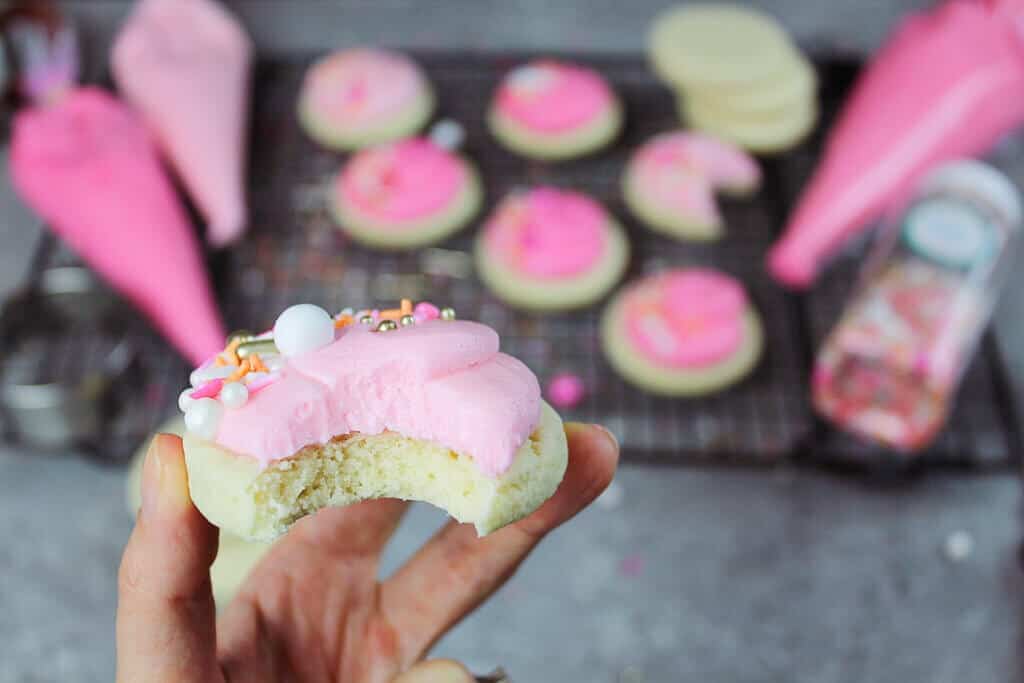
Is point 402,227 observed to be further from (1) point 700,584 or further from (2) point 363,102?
(1) point 700,584

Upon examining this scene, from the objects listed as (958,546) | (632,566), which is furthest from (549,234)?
(958,546)

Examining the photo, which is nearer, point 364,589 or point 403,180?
point 364,589

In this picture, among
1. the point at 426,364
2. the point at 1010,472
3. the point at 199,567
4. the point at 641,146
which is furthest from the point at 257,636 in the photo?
the point at 641,146

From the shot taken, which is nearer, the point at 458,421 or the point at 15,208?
the point at 458,421

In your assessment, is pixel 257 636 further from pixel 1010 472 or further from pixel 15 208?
pixel 15 208

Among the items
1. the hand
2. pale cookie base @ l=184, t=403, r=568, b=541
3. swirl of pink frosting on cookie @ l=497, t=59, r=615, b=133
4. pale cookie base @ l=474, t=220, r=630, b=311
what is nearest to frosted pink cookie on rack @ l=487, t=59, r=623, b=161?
swirl of pink frosting on cookie @ l=497, t=59, r=615, b=133

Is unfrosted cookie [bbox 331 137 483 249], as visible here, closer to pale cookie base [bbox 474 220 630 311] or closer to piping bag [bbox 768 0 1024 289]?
pale cookie base [bbox 474 220 630 311]
